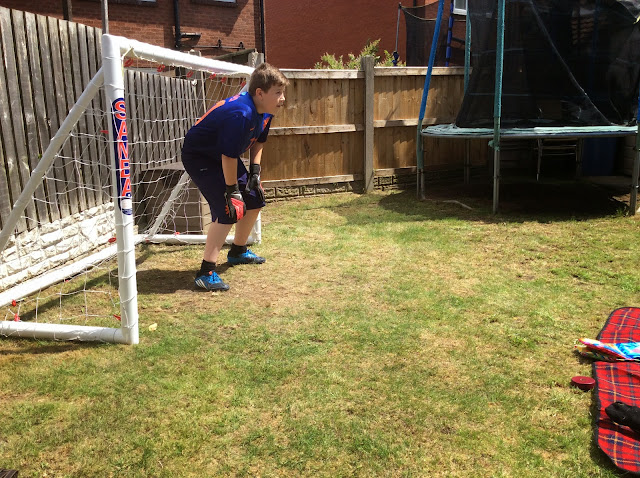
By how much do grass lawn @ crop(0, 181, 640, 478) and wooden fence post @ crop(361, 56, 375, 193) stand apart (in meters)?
3.64

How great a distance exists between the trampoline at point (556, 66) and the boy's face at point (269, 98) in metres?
3.92

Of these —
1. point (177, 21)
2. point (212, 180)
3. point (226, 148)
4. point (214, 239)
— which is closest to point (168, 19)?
point (177, 21)

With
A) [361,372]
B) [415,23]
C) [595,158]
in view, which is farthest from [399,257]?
[415,23]

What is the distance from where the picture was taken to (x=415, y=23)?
14211 mm

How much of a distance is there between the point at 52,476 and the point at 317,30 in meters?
18.9

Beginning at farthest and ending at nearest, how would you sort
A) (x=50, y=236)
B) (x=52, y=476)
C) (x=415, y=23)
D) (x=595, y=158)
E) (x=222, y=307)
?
(x=415, y=23) < (x=595, y=158) < (x=50, y=236) < (x=222, y=307) < (x=52, y=476)

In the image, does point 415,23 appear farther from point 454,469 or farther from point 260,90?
point 454,469

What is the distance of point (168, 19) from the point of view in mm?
13781

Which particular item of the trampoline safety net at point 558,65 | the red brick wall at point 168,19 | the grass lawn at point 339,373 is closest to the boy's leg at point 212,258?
the grass lawn at point 339,373

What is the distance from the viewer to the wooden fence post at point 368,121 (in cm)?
866

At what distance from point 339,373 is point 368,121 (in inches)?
249

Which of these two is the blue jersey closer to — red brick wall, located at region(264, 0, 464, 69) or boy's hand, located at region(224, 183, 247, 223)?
boy's hand, located at region(224, 183, 247, 223)

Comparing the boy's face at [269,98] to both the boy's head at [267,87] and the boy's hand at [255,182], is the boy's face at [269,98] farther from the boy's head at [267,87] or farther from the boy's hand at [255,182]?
the boy's hand at [255,182]

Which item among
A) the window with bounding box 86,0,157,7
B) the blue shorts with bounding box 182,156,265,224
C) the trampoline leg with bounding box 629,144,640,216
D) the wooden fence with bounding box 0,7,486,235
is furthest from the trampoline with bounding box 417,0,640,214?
the window with bounding box 86,0,157,7
